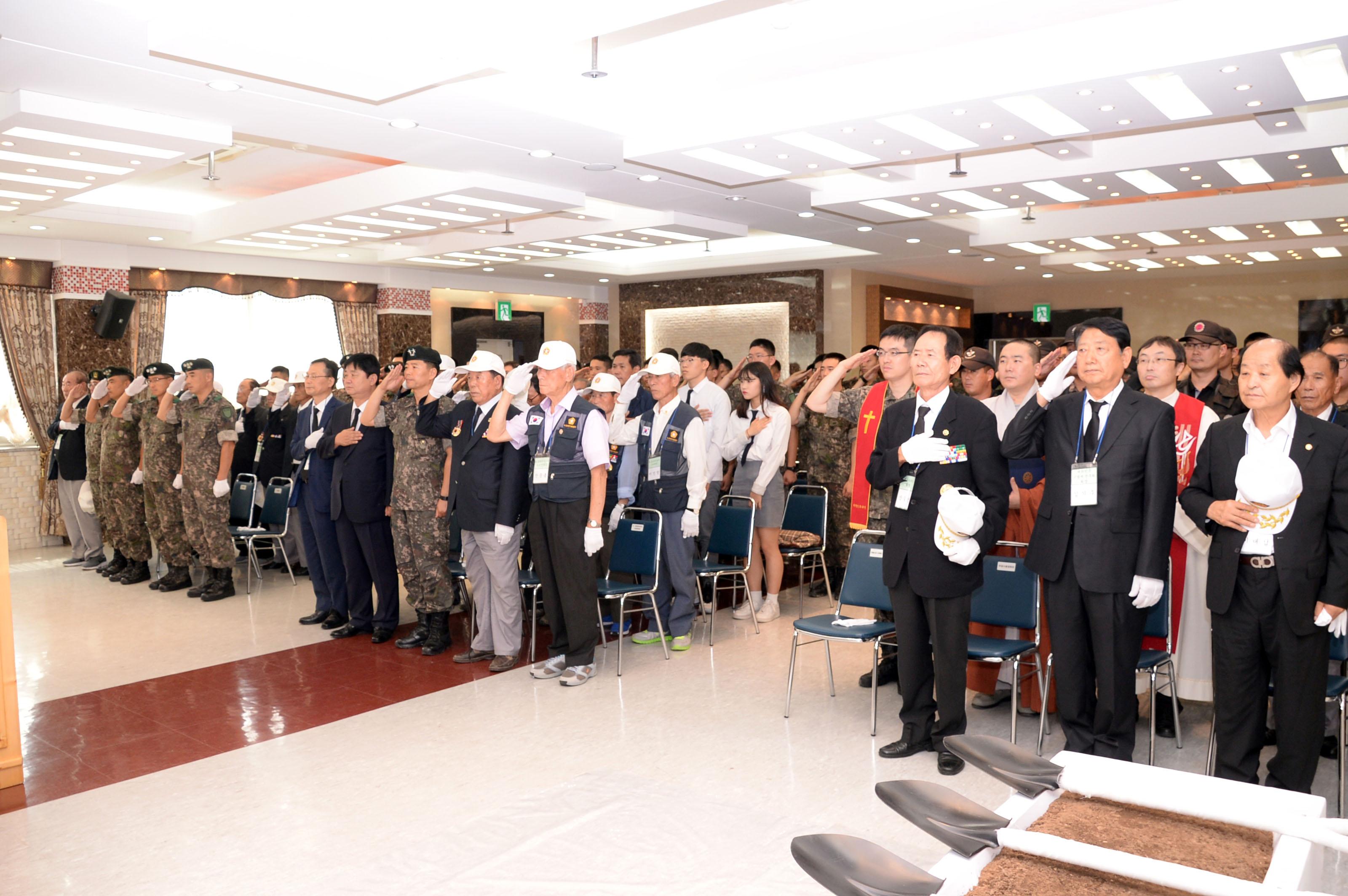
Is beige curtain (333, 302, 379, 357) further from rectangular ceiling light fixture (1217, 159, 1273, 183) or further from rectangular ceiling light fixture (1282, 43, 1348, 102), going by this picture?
rectangular ceiling light fixture (1282, 43, 1348, 102)

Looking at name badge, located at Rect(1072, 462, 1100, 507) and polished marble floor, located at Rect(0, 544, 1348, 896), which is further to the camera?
name badge, located at Rect(1072, 462, 1100, 507)

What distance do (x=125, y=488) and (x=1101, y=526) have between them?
26.2 feet

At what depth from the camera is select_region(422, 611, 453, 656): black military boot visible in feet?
19.7

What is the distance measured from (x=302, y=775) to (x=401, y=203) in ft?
18.2

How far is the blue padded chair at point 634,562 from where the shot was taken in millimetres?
5469

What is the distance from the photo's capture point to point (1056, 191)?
789cm

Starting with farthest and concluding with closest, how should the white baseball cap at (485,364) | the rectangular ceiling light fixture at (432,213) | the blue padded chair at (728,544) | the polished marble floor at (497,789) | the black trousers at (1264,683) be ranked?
1. the rectangular ceiling light fixture at (432,213)
2. the blue padded chair at (728,544)
3. the white baseball cap at (485,364)
4. the black trousers at (1264,683)
5. the polished marble floor at (497,789)

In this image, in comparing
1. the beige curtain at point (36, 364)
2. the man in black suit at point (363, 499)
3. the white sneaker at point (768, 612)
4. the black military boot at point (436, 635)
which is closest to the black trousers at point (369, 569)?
the man in black suit at point (363, 499)

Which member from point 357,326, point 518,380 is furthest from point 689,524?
point 357,326

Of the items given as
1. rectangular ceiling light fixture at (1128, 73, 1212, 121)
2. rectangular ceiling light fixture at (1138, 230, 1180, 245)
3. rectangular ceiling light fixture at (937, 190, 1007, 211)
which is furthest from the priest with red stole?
rectangular ceiling light fixture at (1138, 230, 1180, 245)

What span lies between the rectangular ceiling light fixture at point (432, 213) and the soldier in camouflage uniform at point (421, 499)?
2.88 meters

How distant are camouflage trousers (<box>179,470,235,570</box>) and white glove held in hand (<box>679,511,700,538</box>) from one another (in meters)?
4.01

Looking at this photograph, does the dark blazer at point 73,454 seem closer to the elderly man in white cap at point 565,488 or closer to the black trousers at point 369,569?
the black trousers at point 369,569

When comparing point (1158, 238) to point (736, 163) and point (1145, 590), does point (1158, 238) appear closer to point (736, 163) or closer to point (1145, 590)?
point (736, 163)
